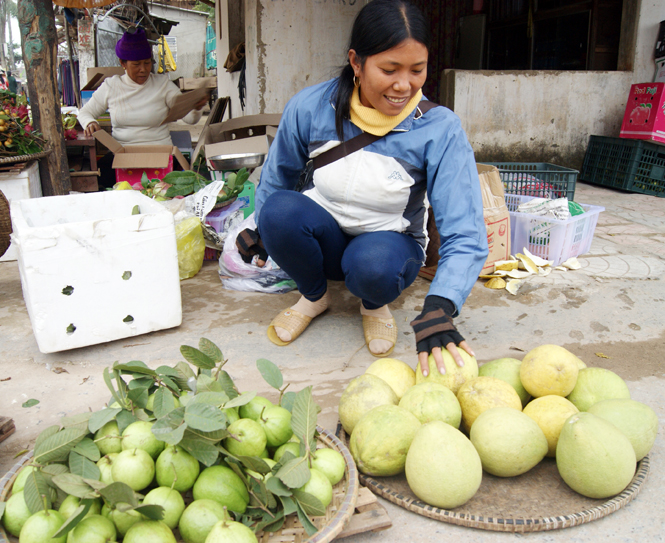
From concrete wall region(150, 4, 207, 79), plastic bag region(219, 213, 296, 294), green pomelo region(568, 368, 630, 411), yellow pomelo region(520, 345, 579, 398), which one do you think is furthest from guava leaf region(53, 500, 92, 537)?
concrete wall region(150, 4, 207, 79)

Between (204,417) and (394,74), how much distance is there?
1.26 metres

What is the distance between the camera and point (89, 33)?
43.9 ft

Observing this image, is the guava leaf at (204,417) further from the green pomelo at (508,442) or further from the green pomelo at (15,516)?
the green pomelo at (508,442)

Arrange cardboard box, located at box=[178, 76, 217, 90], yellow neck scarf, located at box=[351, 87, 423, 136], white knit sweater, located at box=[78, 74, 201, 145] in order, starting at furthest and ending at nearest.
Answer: cardboard box, located at box=[178, 76, 217, 90], white knit sweater, located at box=[78, 74, 201, 145], yellow neck scarf, located at box=[351, 87, 423, 136]

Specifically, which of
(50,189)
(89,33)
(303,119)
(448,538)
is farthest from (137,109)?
(89,33)

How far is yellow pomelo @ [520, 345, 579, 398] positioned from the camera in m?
1.55

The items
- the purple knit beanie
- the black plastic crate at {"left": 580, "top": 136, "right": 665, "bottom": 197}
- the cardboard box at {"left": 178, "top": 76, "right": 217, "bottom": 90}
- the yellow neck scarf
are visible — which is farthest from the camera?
the black plastic crate at {"left": 580, "top": 136, "right": 665, "bottom": 197}

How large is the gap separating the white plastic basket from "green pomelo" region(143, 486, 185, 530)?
271 centimetres

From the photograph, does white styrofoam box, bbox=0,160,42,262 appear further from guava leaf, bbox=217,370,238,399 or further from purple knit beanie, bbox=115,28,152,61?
guava leaf, bbox=217,370,238,399

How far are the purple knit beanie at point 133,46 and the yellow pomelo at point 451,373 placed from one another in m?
4.11

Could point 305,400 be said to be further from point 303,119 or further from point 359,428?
point 303,119

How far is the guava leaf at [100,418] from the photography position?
4.24 ft

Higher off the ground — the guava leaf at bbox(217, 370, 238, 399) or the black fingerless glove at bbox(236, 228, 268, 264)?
the black fingerless glove at bbox(236, 228, 268, 264)

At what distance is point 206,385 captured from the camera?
1.45 metres
